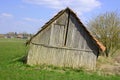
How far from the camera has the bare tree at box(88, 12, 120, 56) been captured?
40.4m

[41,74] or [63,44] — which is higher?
[63,44]

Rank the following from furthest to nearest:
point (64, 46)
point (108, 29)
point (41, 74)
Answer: point (108, 29) → point (64, 46) → point (41, 74)

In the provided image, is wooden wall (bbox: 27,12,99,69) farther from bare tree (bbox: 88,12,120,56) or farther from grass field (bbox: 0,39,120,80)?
bare tree (bbox: 88,12,120,56)

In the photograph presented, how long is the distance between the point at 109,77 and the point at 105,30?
20.4m

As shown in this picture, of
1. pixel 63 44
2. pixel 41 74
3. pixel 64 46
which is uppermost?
pixel 63 44

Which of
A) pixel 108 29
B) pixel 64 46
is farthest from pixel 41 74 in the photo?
pixel 108 29

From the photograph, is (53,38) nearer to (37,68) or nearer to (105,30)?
(37,68)

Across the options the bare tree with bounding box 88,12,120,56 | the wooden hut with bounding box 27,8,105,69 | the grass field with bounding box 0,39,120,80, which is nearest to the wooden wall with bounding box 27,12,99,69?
the wooden hut with bounding box 27,8,105,69

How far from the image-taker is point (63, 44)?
79.7 feet

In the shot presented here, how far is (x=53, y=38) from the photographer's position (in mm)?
24375

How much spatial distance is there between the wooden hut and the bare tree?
1681 cm

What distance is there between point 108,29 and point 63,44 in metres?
17.7

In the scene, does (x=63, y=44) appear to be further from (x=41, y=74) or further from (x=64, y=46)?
(x=41, y=74)

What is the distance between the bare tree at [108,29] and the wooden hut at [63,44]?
662 inches
